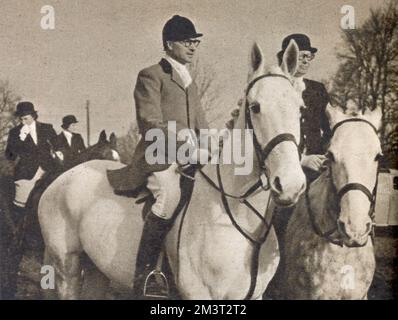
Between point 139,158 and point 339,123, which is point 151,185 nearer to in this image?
point 139,158

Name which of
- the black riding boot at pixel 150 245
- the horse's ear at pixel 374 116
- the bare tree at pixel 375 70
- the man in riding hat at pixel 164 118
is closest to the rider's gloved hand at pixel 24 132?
the man in riding hat at pixel 164 118

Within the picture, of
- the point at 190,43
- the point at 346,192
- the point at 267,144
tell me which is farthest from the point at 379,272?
the point at 190,43

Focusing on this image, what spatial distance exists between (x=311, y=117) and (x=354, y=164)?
0.30m

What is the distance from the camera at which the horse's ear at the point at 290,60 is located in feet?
11.4

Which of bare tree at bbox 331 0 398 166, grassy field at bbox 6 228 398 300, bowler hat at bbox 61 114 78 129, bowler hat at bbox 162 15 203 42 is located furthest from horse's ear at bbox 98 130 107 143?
bare tree at bbox 331 0 398 166

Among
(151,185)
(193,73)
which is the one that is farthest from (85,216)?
(193,73)

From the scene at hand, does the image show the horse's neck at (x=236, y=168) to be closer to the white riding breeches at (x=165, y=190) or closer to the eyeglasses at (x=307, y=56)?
the white riding breeches at (x=165, y=190)

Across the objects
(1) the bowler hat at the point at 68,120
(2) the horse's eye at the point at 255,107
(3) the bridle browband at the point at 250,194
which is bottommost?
(3) the bridle browband at the point at 250,194

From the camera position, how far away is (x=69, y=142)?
11.7 ft

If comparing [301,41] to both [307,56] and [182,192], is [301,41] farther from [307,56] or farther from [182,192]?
[182,192]

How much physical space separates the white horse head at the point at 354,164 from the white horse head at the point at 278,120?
0.20 metres

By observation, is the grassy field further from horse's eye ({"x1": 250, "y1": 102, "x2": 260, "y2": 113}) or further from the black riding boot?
horse's eye ({"x1": 250, "y1": 102, "x2": 260, "y2": 113})

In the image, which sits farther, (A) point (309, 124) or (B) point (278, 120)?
(A) point (309, 124)

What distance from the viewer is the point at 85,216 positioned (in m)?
3.58
